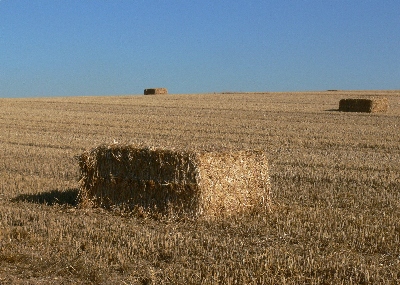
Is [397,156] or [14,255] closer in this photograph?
[14,255]

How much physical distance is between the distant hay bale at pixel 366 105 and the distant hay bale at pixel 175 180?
20.9m

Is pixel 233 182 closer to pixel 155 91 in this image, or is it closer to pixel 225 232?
pixel 225 232

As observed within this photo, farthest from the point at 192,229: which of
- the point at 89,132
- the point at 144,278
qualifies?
the point at 89,132

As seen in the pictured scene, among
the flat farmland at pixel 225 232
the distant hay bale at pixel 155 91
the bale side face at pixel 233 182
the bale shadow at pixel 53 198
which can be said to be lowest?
the flat farmland at pixel 225 232

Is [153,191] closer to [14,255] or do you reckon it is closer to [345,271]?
[14,255]

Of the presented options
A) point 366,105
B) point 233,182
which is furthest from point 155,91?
point 233,182

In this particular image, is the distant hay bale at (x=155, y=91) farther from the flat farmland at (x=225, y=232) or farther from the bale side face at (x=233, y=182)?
the bale side face at (x=233, y=182)

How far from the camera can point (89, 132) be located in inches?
838

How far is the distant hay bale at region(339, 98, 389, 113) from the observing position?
28750 millimetres

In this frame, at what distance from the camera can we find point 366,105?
29000 millimetres

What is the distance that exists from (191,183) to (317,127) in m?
14.2

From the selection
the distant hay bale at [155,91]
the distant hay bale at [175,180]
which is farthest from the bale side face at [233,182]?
the distant hay bale at [155,91]

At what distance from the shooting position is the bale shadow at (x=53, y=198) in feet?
31.1

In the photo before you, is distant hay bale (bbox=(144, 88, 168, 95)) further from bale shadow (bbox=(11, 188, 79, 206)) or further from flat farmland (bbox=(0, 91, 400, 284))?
bale shadow (bbox=(11, 188, 79, 206))
